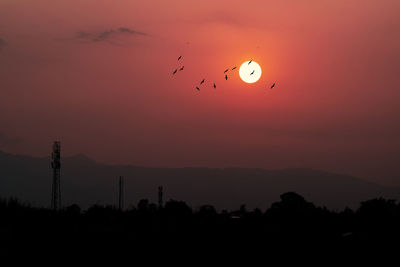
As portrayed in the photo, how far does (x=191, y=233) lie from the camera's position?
22.7m

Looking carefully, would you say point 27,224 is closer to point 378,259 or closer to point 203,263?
point 203,263

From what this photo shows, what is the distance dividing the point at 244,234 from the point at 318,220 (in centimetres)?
472

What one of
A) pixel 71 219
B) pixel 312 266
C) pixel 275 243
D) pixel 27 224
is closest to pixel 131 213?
pixel 71 219

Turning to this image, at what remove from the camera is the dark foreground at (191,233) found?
818 inches

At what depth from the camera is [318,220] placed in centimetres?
2669

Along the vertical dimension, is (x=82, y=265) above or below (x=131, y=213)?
below

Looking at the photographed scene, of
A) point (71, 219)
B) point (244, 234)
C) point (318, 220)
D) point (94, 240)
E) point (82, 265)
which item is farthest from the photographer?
point (318, 220)

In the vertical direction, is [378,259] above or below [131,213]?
below

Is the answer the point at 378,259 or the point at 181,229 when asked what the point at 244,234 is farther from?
the point at 378,259

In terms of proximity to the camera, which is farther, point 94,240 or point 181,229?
point 181,229

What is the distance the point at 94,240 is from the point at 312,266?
604 cm

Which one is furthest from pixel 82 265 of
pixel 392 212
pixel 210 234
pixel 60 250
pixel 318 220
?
pixel 392 212

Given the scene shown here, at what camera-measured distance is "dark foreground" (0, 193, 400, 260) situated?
20766 mm

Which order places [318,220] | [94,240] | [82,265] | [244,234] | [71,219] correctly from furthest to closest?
[318,220], [71,219], [244,234], [94,240], [82,265]
